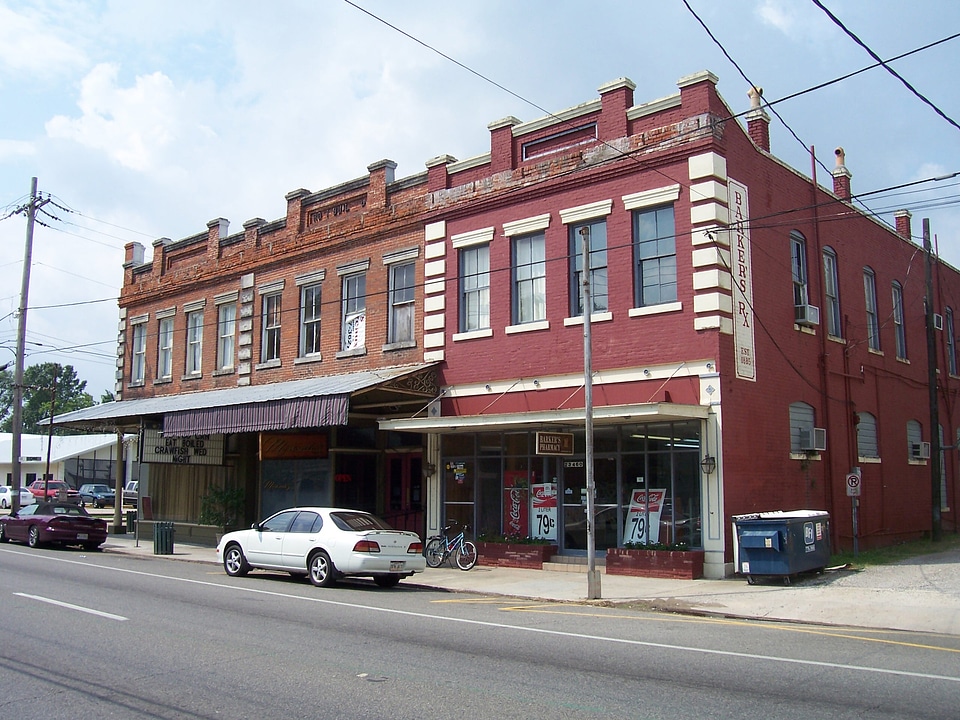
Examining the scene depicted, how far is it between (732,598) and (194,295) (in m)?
20.9

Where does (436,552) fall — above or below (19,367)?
below

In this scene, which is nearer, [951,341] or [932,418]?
[932,418]

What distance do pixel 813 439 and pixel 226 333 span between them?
57.9ft

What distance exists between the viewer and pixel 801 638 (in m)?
10.4

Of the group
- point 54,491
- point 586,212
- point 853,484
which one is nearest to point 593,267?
point 586,212

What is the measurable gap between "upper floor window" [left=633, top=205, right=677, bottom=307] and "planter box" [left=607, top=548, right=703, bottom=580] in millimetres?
4852

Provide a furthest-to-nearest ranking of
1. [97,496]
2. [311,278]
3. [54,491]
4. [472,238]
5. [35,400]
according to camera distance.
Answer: [35,400]
[97,496]
[54,491]
[311,278]
[472,238]

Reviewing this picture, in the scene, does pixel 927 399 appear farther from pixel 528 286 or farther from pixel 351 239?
pixel 351 239

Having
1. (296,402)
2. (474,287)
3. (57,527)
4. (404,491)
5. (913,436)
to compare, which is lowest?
(57,527)

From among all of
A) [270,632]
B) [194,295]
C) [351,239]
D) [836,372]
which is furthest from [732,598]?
[194,295]

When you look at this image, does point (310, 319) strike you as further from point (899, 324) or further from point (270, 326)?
point (899, 324)

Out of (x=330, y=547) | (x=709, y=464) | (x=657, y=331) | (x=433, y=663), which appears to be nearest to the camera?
(x=433, y=663)

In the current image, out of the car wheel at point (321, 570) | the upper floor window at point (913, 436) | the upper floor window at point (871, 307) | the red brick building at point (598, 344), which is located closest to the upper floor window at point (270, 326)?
the red brick building at point (598, 344)

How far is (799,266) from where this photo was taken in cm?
2005
